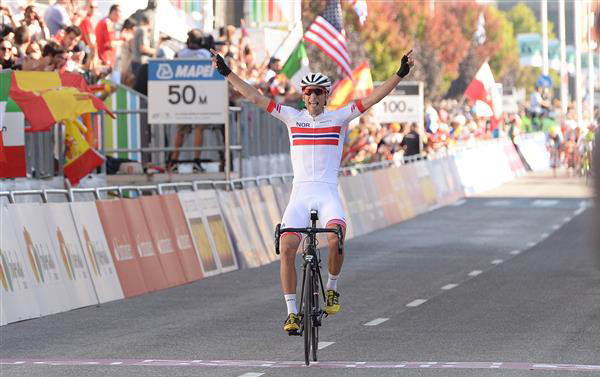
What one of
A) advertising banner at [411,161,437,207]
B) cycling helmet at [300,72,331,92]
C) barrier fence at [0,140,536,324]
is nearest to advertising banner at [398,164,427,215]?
advertising banner at [411,161,437,207]

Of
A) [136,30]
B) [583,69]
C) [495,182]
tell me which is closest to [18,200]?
[136,30]

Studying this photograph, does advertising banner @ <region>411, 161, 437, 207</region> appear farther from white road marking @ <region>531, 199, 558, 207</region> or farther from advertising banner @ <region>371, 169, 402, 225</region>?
advertising banner @ <region>371, 169, 402, 225</region>

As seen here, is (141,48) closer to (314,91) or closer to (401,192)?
(401,192)

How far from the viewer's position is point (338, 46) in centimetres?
3553

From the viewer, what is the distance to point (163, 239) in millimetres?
20078

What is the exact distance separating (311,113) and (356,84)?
1040 inches

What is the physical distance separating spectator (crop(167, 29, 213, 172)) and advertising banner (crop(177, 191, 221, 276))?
4097 millimetres

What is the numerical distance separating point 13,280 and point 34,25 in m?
7.13

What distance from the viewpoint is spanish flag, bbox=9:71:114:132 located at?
773 inches

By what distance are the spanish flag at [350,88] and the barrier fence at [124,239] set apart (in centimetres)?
674

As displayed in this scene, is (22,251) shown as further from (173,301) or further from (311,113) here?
(311,113)

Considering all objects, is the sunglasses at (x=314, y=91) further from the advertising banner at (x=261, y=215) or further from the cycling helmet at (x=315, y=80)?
the advertising banner at (x=261, y=215)

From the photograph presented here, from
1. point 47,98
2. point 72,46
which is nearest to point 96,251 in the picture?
point 47,98

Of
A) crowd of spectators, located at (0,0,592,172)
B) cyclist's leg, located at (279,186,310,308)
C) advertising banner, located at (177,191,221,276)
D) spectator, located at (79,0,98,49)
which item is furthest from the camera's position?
spectator, located at (79,0,98,49)
